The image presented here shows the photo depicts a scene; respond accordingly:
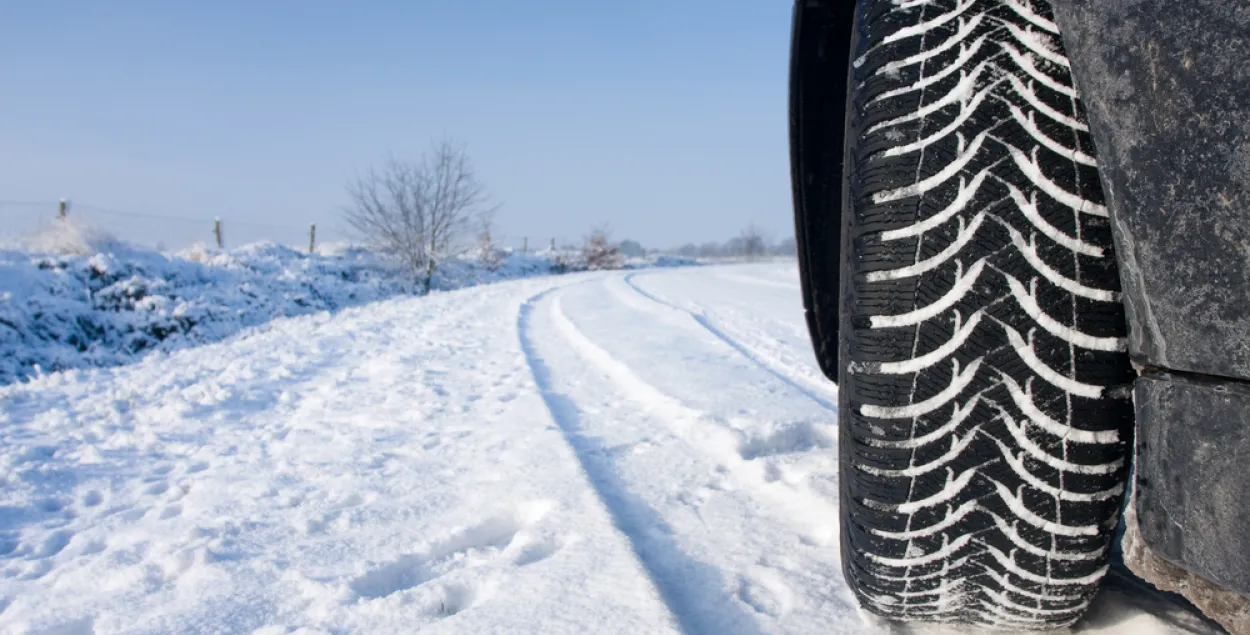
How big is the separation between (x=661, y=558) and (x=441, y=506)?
63 centimetres

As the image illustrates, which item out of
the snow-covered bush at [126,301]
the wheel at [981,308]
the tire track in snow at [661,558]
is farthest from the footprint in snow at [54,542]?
the snow-covered bush at [126,301]

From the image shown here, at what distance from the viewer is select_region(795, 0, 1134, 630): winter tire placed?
0.84 m

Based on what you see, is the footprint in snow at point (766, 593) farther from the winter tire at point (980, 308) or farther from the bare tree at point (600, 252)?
the bare tree at point (600, 252)

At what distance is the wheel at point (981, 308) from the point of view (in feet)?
2.76

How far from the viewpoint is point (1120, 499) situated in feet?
2.96

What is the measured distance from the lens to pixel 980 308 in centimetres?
87

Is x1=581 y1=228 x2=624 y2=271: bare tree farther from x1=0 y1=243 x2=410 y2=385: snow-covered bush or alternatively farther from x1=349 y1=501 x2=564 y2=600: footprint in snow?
x1=349 y1=501 x2=564 y2=600: footprint in snow

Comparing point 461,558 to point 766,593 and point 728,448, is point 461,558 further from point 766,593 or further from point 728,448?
point 728,448

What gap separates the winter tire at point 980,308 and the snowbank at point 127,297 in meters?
7.13

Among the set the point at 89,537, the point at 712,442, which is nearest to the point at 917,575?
the point at 712,442

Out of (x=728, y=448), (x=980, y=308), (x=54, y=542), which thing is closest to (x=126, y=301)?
(x=54, y=542)

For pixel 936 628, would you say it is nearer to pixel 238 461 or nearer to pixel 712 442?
pixel 712 442

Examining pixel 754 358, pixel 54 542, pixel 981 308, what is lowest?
pixel 54 542

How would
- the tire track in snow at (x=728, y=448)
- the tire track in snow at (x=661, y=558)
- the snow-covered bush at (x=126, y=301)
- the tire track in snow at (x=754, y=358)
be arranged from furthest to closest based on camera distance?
the snow-covered bush at (x=126, y=301) → the tire track in snow at (x=754, y=358) → the tire track in snow at (x=728, y=448) → the tire track in snow at (x=661, y=558)
